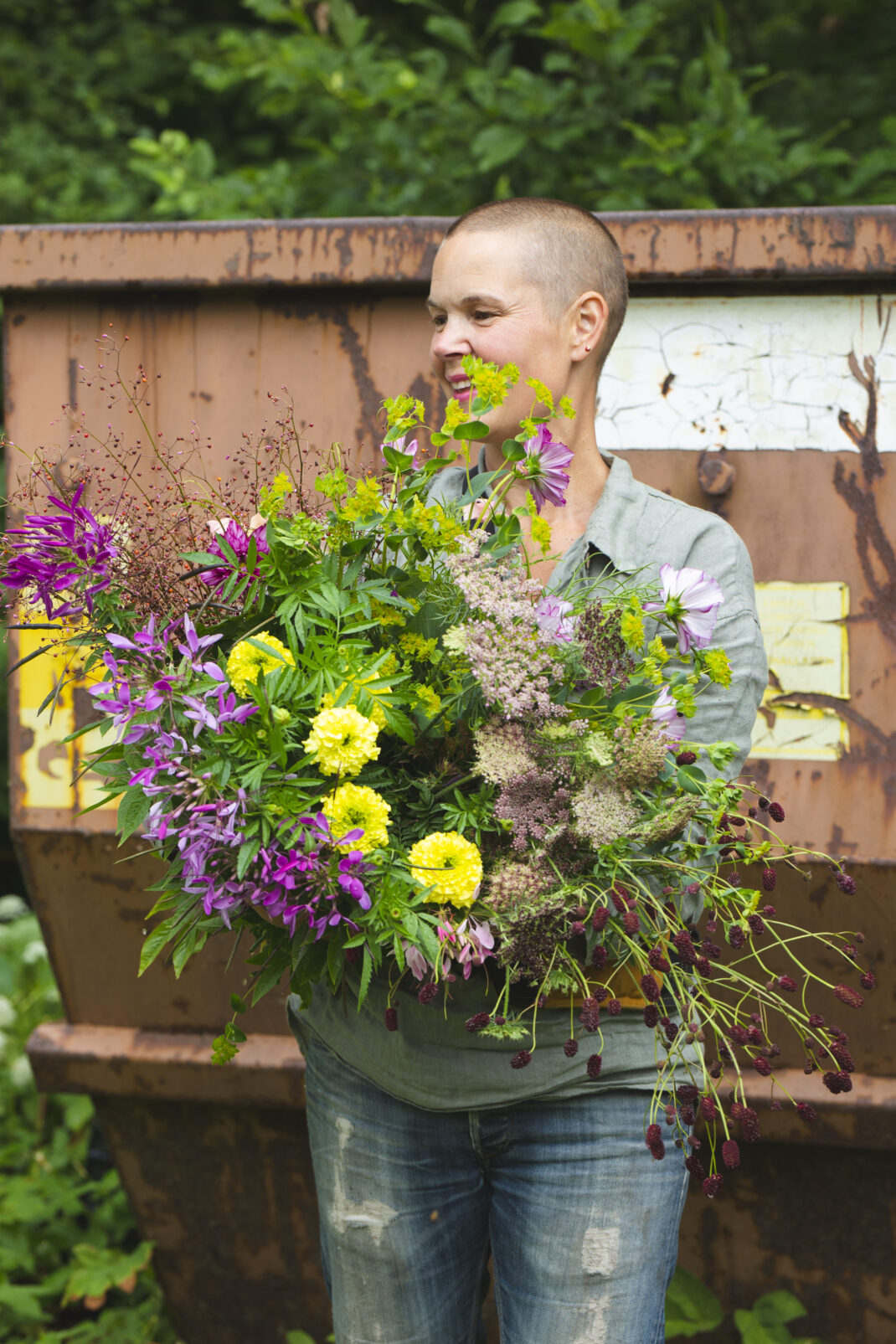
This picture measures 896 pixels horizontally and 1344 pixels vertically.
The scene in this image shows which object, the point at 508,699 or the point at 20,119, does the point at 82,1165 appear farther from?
the point at 20,119

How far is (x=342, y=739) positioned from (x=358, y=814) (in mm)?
80

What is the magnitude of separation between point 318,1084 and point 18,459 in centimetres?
181

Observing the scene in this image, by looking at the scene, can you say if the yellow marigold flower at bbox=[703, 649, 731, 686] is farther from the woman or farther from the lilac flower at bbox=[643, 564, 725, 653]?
the woman

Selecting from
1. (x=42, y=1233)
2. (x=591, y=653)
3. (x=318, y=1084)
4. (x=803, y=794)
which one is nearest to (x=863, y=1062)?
(x=803, y=794)

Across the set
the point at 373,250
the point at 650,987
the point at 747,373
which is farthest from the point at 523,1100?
the point at 373,250

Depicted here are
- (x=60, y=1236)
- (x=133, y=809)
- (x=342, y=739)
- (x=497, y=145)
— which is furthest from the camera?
(x=497, y=145)

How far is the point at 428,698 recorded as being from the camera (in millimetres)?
1184

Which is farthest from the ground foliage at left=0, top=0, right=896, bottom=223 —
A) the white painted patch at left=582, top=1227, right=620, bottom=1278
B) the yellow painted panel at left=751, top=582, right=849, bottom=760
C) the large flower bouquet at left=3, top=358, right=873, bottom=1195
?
the white painted patch at left=582, top=1227, right=620, bottom=1278

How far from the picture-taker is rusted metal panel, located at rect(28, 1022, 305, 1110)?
228 centimetres

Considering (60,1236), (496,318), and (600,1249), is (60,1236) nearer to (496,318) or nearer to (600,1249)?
(600,1249)

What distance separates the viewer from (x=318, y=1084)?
158cm

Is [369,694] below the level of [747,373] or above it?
below

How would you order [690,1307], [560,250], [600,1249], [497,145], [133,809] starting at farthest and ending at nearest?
[497,145] < [690,1307] < [560,250] < [600,1249] < [133,809]

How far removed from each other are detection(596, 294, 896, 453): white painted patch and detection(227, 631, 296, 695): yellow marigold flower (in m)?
1.08
